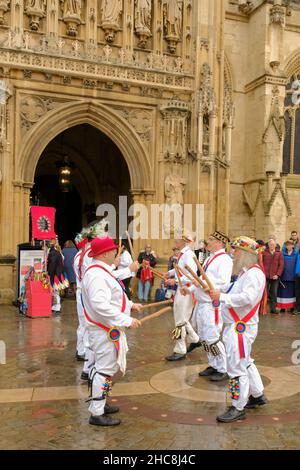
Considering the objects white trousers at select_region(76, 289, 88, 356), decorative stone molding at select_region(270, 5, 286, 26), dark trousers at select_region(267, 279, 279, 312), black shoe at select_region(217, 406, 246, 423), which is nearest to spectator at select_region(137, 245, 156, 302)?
dark trousers at select_region(267, 279, 279, 312)

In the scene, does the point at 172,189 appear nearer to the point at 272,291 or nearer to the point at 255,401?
the point at 272,291

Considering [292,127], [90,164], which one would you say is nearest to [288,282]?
[90,164]

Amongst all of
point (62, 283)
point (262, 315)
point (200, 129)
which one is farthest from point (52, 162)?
point (262, 315)

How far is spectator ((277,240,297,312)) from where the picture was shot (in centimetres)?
1369

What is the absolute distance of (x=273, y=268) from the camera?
1350 centimetres

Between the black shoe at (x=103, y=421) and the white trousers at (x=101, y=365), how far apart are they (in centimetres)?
4

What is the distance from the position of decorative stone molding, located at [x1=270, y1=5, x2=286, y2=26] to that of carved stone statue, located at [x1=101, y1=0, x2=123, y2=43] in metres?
8.26

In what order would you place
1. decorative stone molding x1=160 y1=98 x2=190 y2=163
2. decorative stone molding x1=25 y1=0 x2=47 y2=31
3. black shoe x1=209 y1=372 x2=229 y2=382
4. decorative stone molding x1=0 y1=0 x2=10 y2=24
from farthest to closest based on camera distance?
decorative stone molding x1=160 y1=98 x2=190 y2=163
decorative stone molding x1=25 y1=0 x2=47 y2=31
decorative stone molding x1=0 y1=0 x2=10 y2=24
black shoe x1=209 y1=372 x2=229 y2=382

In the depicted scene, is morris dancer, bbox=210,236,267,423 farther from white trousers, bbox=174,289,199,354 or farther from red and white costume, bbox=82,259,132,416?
white trousers, bbox=174,289,199,354

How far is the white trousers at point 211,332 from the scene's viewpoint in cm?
693

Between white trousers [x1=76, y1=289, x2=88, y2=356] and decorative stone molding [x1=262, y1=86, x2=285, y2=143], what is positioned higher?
decorative stone molding [x1=262, y1=86, x2=285, y2=143]

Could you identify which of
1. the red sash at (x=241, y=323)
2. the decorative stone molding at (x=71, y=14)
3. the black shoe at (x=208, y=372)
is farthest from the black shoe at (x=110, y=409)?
the decorative stone molding at (x=71, y=14)

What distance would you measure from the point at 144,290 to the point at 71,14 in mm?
7805
